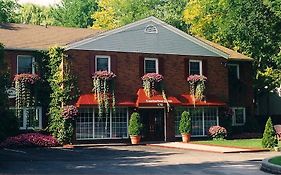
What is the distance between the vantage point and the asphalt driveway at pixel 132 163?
1817 centimetres

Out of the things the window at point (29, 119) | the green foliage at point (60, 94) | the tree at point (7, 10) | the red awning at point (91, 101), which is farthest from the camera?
the tree at point (7, 10)

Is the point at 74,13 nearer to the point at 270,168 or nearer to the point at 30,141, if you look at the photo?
the point at 30,141

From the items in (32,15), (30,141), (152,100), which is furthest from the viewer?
(32,15)

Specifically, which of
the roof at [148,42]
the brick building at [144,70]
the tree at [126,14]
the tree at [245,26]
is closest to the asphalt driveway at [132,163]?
the brick building at [144,70]

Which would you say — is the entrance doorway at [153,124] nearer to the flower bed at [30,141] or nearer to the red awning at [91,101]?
the red awning at [91,101]

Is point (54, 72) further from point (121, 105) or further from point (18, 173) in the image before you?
point (18, 173)

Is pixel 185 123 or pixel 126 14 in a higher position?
pixel 126 14

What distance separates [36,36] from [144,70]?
843 cm

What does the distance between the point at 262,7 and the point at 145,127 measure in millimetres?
12751

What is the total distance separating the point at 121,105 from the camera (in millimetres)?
33250

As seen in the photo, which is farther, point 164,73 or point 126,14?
point 126,14

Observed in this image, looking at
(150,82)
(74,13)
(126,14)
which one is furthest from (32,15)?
(150,82)

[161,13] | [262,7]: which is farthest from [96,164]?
[161,13]

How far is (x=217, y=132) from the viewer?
35.9 m
